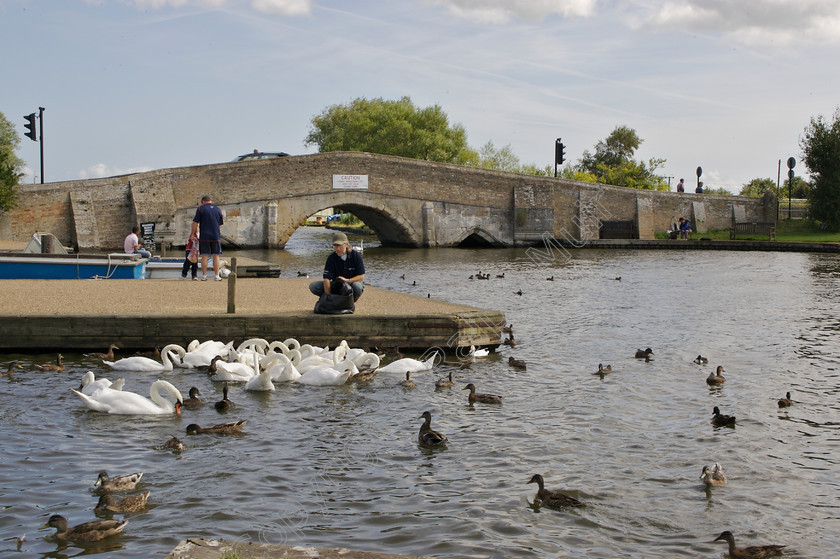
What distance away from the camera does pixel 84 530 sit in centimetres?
560

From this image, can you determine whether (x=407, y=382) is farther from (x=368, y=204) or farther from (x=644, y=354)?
(x=368, y=204)

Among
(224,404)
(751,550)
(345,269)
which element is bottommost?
(751,550)

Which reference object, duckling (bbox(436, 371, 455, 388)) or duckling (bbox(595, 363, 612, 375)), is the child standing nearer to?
duckling (bbox(436, 371, 455, 388))

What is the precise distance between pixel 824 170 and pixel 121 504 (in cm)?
4648

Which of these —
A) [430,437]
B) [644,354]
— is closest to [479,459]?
[430,437]

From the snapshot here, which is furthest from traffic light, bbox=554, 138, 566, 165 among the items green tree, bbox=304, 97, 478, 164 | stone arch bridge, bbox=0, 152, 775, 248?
green tree, bbox=304, 97, 478, 164

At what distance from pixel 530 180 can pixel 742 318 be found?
31.1 meters

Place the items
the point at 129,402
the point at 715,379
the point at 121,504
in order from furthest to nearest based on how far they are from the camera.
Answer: the point at 715,379 < the point at 129,402 < the point at 121,504

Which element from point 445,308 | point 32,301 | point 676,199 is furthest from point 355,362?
point 676,199

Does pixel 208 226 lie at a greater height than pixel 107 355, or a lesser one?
greater

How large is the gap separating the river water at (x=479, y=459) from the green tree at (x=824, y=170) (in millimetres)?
35120

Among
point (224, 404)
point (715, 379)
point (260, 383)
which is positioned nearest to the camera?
point (224, 404)

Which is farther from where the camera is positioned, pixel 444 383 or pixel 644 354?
pixel 644 354

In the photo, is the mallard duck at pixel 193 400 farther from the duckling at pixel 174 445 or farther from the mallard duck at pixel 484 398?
the mallard duck at pixel 484 398
